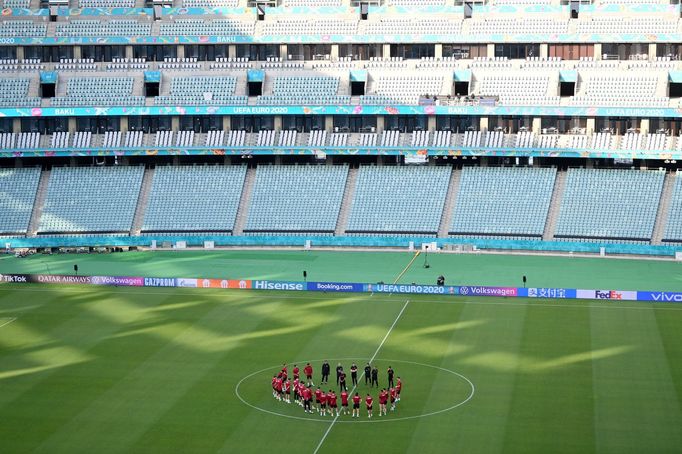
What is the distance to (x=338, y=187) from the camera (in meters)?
88.7

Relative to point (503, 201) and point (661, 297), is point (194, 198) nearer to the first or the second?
point (503, 201)

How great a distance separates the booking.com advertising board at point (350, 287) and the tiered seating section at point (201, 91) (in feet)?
77.1

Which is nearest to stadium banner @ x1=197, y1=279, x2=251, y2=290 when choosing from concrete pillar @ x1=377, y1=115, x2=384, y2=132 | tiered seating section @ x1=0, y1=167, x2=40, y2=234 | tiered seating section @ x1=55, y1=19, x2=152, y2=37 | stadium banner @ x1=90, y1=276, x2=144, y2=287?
stadium banner @ x1=90, y1=276, x2=144, y2=287

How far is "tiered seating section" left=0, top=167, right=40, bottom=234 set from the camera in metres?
87.8

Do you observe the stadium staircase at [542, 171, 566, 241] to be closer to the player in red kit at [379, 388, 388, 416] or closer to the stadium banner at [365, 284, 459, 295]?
the stadium banner at [365, 284, 459, 295]

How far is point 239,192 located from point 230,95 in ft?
29.5

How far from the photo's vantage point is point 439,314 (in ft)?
208

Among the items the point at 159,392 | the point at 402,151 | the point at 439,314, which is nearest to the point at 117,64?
the point at 402,151

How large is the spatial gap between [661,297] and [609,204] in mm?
18377

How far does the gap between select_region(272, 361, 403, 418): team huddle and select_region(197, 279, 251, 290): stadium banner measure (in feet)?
66.9

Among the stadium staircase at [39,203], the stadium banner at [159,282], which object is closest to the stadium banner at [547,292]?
the stadium banner at [159,282]

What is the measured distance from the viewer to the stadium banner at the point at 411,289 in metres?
68.4

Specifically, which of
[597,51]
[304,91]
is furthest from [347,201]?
[597,51]

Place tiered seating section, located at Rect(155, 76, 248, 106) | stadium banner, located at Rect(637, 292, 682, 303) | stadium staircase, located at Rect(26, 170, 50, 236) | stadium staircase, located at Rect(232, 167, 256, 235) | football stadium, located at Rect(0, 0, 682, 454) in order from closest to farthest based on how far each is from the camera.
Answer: football stadium, located at Rect(0, 0, 682, 454)
stadium banner, located at Rect(637, 292, 682, 303)
stadium staircase, located at Rect(232, 167, 256, 235)
stadium staircase, located at Rect(26, 170, 50, 236)
tiered seating section, located at Rect(155, 76, 248, 106)
